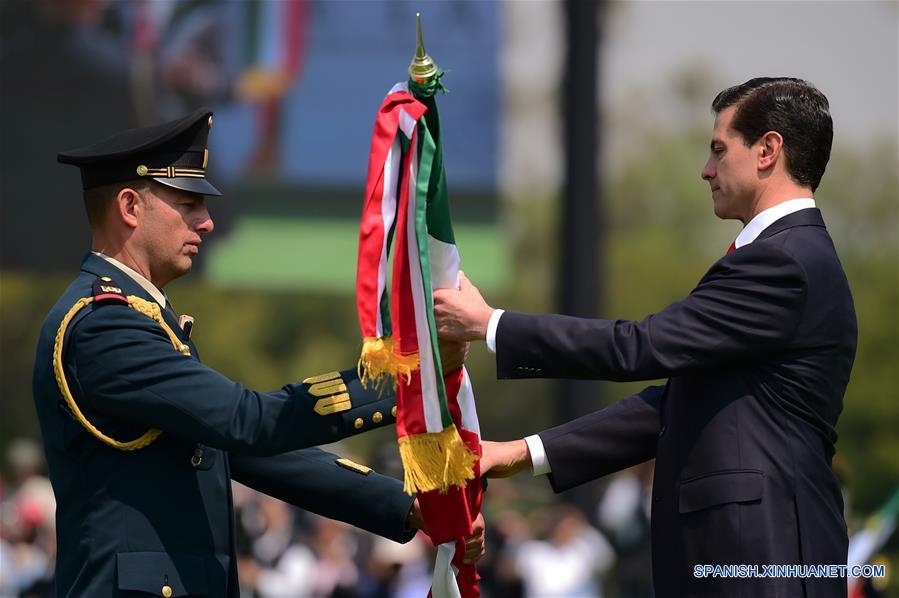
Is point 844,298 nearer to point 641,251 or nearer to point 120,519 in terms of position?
point 120,519

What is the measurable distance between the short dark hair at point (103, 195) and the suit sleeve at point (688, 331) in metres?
1.13

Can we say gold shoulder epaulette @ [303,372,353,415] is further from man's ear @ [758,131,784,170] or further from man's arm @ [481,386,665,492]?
man's ear @ [758,131,784,170]

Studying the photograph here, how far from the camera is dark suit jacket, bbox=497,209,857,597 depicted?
152 inches

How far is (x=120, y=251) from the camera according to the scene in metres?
4.16

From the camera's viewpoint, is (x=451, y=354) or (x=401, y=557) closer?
(x=451, y=354)

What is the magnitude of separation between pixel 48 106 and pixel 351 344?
16.1m

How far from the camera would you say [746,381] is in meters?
3.95

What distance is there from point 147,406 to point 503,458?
3.79ft

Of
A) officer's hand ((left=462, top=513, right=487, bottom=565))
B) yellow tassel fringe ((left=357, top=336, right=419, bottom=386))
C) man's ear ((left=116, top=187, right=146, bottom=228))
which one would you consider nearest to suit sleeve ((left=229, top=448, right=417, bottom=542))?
officer's hand ((left=462, top=513, right=487, bottom=565))

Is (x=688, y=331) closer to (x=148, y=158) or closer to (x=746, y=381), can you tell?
(x=746, y=381)

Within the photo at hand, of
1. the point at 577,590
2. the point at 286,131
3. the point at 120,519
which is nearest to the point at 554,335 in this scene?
the point at 120,519

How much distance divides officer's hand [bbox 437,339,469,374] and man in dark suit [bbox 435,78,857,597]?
8cm

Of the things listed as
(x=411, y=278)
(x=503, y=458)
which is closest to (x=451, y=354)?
(x=411, y=278)

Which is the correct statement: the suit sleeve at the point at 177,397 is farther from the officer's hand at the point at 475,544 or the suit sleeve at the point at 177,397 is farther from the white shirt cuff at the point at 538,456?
the white shirt cuff at the point at 538,456
